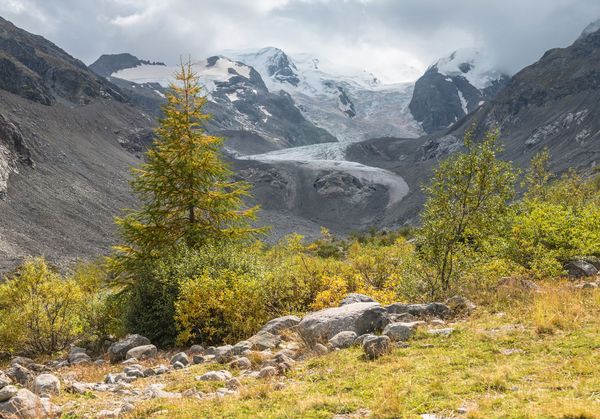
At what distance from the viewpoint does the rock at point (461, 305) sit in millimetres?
11641

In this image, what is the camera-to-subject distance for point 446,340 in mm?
9141

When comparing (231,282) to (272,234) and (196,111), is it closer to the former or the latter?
(196,111)

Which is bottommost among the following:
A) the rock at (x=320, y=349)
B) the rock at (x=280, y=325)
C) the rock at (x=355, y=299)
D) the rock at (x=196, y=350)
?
the rock at (x=196, y=350)

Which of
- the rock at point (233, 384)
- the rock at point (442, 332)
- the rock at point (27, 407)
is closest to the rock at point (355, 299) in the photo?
the rock at point (442, 332)

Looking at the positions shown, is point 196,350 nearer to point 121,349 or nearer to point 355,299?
point 121,349

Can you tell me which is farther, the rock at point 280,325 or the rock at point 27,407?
the rock at point 280,325

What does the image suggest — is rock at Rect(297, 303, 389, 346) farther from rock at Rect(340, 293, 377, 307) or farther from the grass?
rock at Rect(340, 293, 377, 307)

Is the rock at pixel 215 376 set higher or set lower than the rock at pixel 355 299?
lower

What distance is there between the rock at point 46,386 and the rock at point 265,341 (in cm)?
398

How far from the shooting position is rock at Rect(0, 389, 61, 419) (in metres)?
6.47

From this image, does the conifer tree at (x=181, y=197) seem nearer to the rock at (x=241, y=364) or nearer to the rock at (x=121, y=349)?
the rock at (x=121, y=349)

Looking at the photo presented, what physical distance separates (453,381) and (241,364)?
4.04 meters

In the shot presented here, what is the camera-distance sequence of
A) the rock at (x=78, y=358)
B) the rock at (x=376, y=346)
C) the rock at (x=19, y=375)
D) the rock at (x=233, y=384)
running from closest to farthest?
the rock at (x=233, y=384), the rock at (x=376, y=346), the rock at (x=19, y=375), the rock at (x=78, y=358)

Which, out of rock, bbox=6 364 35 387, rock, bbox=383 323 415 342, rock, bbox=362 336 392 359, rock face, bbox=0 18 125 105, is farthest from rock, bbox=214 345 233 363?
rock face, bbox=0 18 125 105
